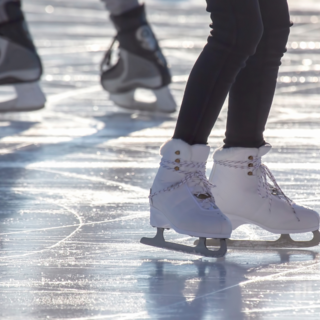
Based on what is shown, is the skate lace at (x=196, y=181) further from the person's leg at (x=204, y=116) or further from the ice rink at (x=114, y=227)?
the ice rink at (x=114, y=227)

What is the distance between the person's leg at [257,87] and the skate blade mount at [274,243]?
0.25 metres

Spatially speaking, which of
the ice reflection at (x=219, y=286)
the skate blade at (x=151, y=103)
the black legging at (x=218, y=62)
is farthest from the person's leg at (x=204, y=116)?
the skate blade at (x=151, y=103)

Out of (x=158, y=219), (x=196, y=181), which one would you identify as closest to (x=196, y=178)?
(x=196, y=181)

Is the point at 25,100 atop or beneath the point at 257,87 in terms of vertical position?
beneath

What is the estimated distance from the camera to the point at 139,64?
14.5 feet

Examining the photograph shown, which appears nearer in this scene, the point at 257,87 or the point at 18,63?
the point at 257,87

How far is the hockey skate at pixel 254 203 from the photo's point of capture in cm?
204

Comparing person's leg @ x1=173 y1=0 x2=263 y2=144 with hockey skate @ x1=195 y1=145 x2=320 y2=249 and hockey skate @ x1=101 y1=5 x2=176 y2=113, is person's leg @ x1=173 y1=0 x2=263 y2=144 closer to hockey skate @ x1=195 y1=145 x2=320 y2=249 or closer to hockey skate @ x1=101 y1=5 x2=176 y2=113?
hockey skate @ x1=195 y1=145 x2=320 y2=249

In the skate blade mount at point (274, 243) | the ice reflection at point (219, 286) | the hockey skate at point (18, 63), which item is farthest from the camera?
the hockey skate at point (18, 63)

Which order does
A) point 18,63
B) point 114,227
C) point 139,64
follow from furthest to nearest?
point 139,64
point 18,63
point 114,227

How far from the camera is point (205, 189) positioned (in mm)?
1972

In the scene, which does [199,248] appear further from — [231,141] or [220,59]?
[220,59]

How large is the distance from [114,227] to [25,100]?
2278 millimetres

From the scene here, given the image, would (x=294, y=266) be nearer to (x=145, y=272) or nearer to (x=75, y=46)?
(x=145, y=272)
